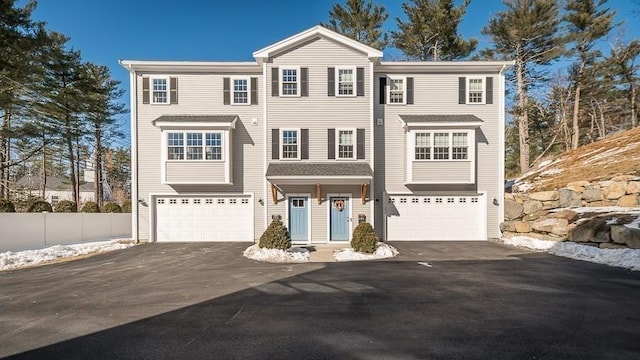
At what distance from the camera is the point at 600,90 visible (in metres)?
28.3

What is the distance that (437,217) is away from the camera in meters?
15.8

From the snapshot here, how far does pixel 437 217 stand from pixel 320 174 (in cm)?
616

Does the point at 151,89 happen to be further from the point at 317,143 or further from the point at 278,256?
the point at 278,256

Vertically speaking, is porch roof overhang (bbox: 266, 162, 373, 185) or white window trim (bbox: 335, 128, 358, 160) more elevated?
white window trim (bbox: 335, 128, 358, 160)

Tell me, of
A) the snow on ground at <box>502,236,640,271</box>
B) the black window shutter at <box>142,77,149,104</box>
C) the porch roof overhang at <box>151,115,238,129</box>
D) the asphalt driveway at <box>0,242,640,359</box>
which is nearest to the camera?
the asphalt driveway at <box>0,242,640,359</box>

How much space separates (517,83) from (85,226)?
98.9 feet

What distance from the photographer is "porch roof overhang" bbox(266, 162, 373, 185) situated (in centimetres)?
1424

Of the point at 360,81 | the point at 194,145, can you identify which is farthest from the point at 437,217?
the point at 194,145

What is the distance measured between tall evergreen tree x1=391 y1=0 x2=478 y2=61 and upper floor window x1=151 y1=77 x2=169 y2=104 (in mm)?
17341

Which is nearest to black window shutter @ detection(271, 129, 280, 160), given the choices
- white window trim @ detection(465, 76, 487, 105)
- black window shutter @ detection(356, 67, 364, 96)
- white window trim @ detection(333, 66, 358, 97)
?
white window trim @ detection(333, 66, 358, 97)

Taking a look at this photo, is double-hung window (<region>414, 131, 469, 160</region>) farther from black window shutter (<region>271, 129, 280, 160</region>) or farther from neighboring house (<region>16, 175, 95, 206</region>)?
neighboring house (<region>16, 175, 95, 206</region>)

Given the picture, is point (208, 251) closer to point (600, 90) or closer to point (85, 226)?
point (85, 226)

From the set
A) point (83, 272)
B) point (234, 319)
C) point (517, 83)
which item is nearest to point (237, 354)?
point (234, 319)

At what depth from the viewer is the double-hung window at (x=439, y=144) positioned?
15211mm
